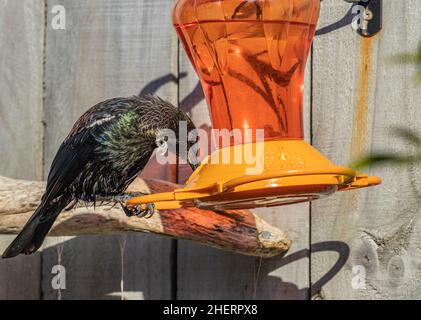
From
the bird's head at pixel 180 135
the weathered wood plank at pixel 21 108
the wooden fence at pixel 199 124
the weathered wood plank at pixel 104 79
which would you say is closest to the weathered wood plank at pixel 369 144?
the wooden fence at pixel 199 124

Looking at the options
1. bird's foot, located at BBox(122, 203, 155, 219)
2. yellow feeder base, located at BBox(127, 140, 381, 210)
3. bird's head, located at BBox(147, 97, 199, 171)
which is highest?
bird's head, located at BBox(147, 97, 199, 171)

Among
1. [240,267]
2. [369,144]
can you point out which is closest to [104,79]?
[240,267]

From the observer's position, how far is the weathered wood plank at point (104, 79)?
2662 mm

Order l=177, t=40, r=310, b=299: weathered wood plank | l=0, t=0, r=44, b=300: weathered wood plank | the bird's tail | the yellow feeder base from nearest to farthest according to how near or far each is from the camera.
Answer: the yellow feeder base < the bird's tail < l=177, t=40, r=310, b=299: weathered wood plank < l=0, t=0, r=44, b=300: weathered wood plank

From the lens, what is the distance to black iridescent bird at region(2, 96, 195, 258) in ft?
7.78

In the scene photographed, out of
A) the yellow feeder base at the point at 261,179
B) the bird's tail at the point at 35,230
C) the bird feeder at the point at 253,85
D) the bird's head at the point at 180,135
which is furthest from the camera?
the bird's head at the point at 180,135

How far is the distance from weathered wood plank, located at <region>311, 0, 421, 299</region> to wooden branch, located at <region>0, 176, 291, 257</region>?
20 cm

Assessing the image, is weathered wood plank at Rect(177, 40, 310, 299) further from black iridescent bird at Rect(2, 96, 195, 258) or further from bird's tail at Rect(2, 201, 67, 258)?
bird's tail at Rect(2, 201, 67, 258)

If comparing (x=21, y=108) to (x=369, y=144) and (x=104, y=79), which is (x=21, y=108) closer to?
(x=104, y=79)

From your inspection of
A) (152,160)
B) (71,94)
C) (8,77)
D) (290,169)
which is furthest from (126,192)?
(290,169)

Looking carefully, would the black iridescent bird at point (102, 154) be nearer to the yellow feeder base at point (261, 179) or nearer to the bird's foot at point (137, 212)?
the bird's foot at point (137, 212)

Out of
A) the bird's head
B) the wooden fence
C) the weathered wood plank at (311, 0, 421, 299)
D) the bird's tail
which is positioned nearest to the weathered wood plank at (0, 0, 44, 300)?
the wooden fence

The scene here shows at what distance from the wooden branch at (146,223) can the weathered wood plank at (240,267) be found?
0.10m

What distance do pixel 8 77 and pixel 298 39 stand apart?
104cm
